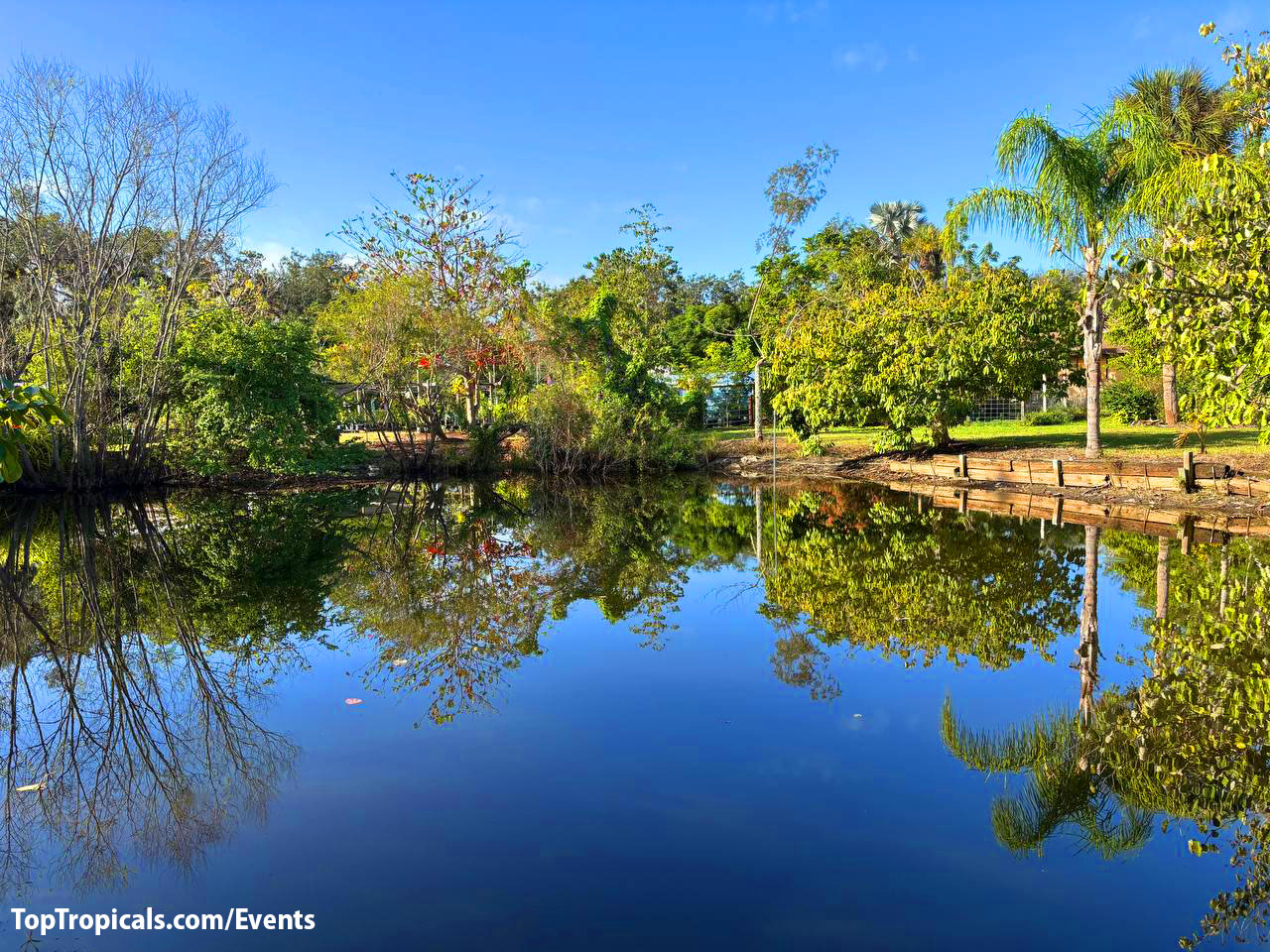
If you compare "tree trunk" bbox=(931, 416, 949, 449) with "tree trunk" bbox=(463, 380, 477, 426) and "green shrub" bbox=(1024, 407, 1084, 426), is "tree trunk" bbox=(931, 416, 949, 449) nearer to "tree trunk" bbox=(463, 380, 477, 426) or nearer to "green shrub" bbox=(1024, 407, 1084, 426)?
"green shrub" bbox=(1024, 407, 1084, 426)

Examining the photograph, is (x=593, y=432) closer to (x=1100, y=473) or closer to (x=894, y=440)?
(x=894, y=440)

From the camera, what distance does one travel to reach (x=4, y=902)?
3.66 meters

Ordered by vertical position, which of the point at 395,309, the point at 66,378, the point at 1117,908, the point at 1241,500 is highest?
the point at 395,309

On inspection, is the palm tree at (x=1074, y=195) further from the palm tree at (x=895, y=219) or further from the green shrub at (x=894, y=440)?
the palm tree at (x=895, y=219)

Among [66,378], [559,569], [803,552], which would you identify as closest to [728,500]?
[803,552]

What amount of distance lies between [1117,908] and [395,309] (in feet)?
79.7

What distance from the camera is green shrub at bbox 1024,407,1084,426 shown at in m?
29.5

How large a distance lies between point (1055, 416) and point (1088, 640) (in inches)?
995

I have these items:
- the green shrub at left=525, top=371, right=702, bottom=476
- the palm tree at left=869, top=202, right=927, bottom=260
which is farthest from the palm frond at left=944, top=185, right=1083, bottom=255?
Result: the palm tree at left=869, top=202, right=927, bottom=260

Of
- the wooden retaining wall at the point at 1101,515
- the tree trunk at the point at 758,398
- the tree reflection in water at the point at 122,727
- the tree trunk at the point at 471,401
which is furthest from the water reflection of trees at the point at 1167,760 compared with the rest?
the tree trunk at the point at 471,401

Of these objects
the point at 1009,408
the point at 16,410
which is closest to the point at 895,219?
the point at 1009,408

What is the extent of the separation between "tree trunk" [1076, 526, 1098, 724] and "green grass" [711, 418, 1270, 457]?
34.3 feet

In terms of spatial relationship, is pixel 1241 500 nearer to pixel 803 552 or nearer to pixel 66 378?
pixel 803 552

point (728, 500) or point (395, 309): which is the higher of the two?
point (395, 309)
